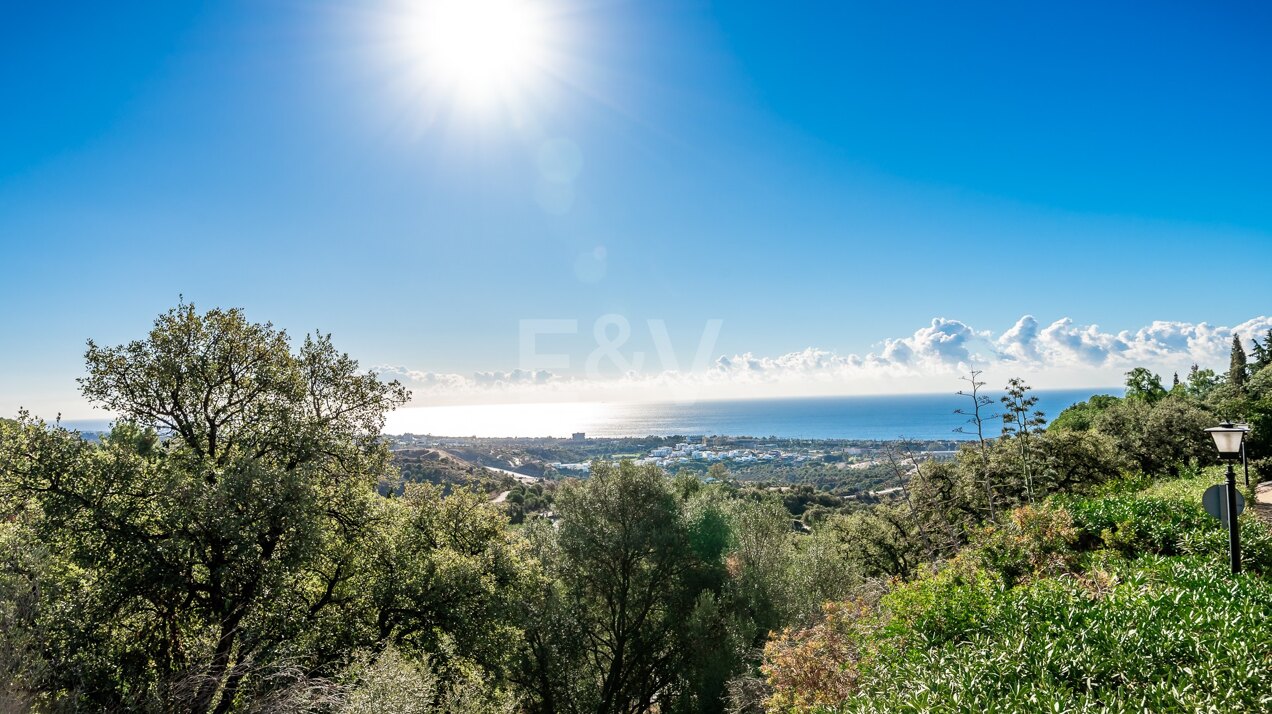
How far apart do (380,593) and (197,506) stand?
398 centimetres

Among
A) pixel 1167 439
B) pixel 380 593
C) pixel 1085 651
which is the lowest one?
pixel 380 593

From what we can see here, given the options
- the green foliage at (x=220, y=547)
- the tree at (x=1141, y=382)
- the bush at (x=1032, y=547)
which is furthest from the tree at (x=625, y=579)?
the tree at (x=1141, y=382)

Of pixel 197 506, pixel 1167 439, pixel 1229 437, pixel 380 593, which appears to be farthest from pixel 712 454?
pixel 197 506

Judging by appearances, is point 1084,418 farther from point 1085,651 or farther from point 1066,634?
point 1085,651

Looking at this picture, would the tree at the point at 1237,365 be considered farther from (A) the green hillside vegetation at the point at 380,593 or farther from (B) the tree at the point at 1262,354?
(A) the green hillside vegetation at the point at 380,593

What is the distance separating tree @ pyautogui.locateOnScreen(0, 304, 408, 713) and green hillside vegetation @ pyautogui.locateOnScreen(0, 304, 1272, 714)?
40mm

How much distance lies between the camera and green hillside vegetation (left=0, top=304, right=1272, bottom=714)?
544 centimetres

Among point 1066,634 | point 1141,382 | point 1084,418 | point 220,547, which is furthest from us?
point 1141,382

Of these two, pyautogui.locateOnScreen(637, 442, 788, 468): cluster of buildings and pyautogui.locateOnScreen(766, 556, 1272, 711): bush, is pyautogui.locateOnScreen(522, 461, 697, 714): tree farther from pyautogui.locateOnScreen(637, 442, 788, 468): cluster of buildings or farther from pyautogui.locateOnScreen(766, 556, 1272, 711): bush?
pyautogui.locateOnScreen(637, 442, 788, 468): cluster of buildings

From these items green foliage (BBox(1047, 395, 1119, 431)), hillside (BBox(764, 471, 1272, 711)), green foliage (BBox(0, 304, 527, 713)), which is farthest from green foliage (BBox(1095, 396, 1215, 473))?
green foliage (BBox(0, 304, 527, 713))

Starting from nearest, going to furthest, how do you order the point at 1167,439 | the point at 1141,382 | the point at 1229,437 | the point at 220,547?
the point at 1229,437, the point at 220,547, the point at 1167,439, the point at 1141,382

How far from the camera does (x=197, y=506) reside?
28.3 feet

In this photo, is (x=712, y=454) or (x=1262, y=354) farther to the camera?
(x=712, y=454)

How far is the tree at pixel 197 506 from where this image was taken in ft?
27.4
